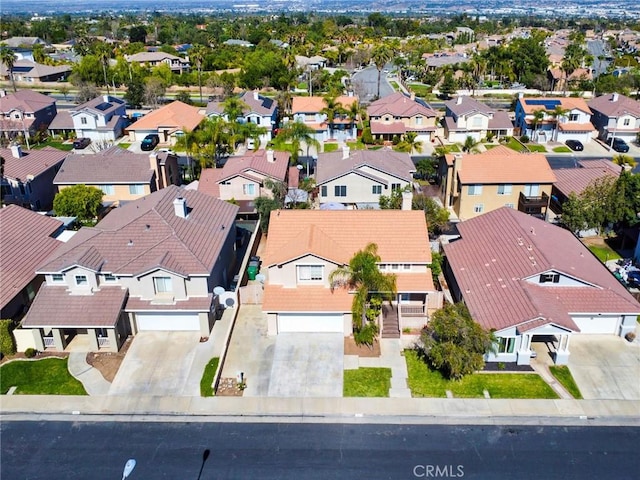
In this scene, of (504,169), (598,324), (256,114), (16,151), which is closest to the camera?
(598,324)

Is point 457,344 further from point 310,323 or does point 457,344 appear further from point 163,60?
point 163,60

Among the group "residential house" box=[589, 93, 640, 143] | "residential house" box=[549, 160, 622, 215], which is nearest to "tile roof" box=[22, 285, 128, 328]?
"residential house" box=[549, 160, 622, 215]

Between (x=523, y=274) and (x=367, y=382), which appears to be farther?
(x=523, y=274)

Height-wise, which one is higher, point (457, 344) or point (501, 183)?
point (501, 183)

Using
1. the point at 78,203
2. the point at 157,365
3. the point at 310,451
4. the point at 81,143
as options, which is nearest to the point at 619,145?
the point at 310,451

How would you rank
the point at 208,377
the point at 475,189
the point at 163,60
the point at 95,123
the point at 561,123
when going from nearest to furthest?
the point at 208,377
the point at 475,189
the point at 561,123
the point at 95,123
the point at 163,60

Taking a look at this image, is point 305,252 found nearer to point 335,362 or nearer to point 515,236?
point 335,362

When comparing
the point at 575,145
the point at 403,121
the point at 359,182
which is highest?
the point at 359,182
